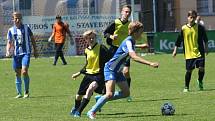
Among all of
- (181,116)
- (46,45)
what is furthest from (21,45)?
(46,45)

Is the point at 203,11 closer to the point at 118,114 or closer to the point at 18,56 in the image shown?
the point at 18,56

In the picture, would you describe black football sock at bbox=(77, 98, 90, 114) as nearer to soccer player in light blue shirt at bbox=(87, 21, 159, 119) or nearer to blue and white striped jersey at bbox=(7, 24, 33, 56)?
soccer player in light blue shirt at bbox=(87, 21, 159, 119)

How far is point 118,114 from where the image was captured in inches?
491

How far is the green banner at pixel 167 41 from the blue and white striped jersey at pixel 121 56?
1019 inches

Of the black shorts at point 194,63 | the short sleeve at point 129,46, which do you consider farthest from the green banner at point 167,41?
the short sleeve at point 129,46

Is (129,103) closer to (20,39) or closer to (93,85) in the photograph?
(93,85)

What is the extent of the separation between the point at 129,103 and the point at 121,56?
2745 mm

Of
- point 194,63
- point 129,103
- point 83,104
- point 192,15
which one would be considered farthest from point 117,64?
point 194,63

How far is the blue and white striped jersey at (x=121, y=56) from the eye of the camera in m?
11.6

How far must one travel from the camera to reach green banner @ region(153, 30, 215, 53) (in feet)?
124

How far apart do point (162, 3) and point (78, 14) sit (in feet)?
35.1

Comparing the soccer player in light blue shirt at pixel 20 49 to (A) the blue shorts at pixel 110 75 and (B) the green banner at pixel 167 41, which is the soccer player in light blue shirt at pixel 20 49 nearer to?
(A) the blue shorts at pixel 110 75

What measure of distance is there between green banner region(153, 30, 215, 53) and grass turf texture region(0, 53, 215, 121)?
1356cm

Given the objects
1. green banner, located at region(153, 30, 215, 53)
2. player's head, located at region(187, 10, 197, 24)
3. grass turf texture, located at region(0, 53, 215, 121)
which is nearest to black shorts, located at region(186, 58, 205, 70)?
grass turf texture, located at region(0, 53, 215, 121)
